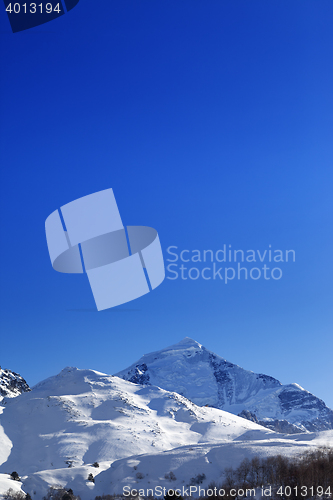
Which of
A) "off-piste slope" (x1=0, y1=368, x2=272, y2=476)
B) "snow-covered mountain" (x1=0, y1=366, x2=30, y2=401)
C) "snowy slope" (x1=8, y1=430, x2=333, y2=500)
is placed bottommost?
"snowy slope" (x1=8, y1=430, x2=333, y2=500)

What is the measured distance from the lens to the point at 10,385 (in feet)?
615

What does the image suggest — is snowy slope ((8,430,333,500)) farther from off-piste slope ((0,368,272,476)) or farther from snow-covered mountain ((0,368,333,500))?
off-piste slope ((0,368,272,476))

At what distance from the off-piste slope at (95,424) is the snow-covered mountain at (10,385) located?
1405 cm

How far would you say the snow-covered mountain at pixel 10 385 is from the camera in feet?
582

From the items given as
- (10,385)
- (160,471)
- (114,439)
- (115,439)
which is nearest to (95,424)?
(114,439)

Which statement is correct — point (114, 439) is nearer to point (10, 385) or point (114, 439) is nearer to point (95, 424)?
point (95, 424)

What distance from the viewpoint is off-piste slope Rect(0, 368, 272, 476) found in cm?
12194

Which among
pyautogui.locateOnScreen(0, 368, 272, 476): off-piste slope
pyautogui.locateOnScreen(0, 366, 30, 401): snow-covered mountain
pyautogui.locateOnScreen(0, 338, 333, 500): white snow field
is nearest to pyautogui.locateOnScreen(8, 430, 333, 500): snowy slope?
pyautogui.locateOnScreen(0, 338, 333, 500): white snow field

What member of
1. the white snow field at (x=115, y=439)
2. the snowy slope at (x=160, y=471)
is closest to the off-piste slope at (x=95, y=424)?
the white snow field at (x=115, y=439)

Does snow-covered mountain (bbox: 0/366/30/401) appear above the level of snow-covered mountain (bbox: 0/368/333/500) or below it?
above

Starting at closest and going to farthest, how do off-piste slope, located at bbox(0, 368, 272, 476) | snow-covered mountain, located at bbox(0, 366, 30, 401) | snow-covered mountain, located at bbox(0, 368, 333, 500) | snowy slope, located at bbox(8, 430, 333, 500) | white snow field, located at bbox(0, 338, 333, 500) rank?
snowy slope, located at bbox(8, 430, 333, 500) → white snow field, located at bbox(0, 338, 333, 500) → snow-covered mountain, located at bbox(0, 368, 333, 500) → off-piste slope, located at bbox(0, 368, 272, 476) → snow-covered mountain, located at bbox(0, 366, 30, 401)

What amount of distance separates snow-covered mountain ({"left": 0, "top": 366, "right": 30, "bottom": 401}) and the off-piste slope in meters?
14.0

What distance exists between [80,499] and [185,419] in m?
79.7

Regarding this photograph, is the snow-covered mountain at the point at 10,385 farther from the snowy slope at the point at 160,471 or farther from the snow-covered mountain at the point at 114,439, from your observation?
the snowy slope at the point at 160,471
